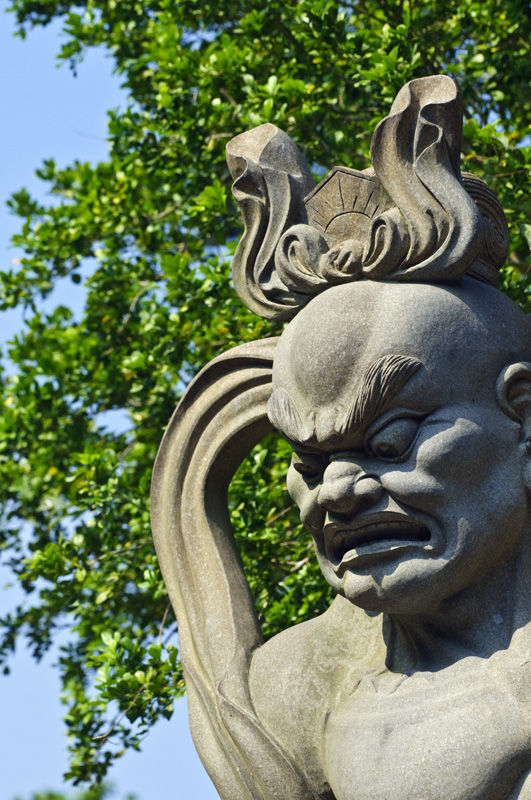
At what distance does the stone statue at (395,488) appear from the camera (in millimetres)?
3062

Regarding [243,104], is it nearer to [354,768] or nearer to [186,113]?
[186,113]

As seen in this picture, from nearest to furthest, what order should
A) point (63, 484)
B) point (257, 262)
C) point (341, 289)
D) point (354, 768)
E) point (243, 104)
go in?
point (354, 768) → point (341, 289) → point (257, 262) → point (243, 104) → point (63, 484)

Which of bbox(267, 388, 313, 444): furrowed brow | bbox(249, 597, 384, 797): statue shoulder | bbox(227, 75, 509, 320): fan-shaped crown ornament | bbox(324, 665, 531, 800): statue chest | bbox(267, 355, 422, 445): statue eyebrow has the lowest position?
bbox(324, 665, 531, 800): statue chest

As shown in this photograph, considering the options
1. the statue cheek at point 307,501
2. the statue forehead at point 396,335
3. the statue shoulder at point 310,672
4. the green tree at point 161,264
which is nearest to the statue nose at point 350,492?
the statue cheek at point 307,501

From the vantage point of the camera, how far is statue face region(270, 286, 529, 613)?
10.1 ft

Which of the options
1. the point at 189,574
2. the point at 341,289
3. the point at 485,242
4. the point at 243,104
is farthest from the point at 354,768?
the point at 243,104

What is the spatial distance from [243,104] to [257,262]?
292 centimetres

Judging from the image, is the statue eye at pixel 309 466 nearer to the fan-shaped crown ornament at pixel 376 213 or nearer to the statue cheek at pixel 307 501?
the statue cheek at pixel 307 501

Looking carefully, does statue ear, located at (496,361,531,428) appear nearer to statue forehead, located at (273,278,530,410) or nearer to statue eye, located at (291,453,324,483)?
statue forehead, located at (273,278,530,410)

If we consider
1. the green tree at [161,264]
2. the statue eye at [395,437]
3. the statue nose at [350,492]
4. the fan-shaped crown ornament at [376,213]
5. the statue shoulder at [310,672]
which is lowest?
the statue shoulder at [310,672]

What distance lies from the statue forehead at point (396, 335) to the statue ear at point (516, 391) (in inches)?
1.5

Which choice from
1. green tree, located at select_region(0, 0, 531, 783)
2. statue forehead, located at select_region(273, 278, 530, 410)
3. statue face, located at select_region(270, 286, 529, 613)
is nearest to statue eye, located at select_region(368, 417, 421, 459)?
statue face, located at select_region(270, 286, 529, 613)

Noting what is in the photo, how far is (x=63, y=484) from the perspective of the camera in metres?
7.36

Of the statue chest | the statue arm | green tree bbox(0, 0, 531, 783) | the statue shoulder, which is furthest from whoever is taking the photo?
green tree bbox(0, 0, 531, 783)
